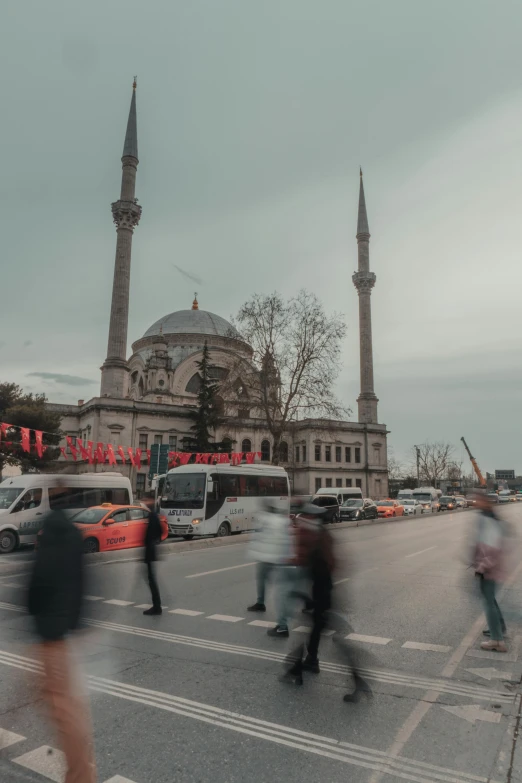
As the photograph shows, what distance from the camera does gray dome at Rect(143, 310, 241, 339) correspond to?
6856cm

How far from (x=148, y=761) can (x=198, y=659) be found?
2212 mm

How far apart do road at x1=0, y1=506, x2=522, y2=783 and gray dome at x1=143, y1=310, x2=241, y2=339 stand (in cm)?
6023

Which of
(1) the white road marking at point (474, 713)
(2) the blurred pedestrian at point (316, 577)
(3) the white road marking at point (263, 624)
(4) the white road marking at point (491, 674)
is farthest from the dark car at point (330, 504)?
(1) the white road marking at point (474, 713)

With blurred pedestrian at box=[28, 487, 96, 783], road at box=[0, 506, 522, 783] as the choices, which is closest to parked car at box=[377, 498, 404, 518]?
road at box=[0, 506, 522, 783]

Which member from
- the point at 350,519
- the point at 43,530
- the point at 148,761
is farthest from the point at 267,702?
the point at 350,519

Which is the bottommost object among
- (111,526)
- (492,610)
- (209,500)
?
(492,610)

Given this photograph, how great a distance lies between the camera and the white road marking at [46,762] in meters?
3.47

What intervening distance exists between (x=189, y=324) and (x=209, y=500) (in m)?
51.0

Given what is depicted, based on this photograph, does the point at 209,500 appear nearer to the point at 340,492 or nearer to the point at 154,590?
the point at 154,590

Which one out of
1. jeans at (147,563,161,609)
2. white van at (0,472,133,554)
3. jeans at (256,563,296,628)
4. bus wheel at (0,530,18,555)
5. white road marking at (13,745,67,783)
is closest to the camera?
white road marking at (13,745,67,783)

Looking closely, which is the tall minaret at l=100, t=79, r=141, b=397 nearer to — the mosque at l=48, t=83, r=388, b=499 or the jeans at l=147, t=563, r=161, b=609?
the mosque at l=48, t=83, r=388, b=499

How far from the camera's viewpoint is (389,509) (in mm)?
37500

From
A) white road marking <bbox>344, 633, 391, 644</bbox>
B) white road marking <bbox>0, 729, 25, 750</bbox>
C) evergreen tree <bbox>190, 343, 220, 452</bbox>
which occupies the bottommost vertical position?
white road marking <bbox>344, 633, 391, 644</bbox>

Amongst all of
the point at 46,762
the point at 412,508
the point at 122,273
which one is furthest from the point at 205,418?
the point at 46,762
